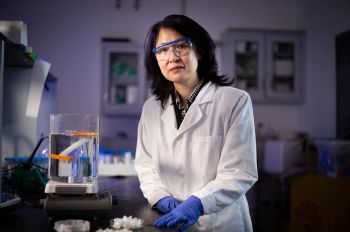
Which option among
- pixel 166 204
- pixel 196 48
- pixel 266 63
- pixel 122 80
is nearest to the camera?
pixel 166 204

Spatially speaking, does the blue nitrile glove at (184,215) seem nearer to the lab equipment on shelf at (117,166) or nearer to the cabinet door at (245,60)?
the lab equipment on shelf at (117,166)

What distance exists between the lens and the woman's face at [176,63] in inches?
55.8

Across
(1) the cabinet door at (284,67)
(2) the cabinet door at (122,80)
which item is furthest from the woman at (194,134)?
(1) the cabinet door at (284,67)

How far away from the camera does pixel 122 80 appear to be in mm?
4156

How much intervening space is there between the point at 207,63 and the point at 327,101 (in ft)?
11.2

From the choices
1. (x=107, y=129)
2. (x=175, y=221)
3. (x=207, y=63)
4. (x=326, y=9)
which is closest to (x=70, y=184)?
(x=175, y=221)

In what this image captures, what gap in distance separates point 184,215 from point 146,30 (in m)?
3.62

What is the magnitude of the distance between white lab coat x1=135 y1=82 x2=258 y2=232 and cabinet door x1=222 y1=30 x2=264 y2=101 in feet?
9.34

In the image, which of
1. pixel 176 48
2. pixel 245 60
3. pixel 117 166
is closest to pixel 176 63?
pixel 176 48

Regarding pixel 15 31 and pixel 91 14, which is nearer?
pixel 15 31

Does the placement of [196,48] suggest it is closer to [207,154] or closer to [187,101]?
[187,101]

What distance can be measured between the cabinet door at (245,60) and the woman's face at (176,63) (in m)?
2.87

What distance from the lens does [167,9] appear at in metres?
4.48

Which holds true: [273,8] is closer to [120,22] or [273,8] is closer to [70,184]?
[120,22]
